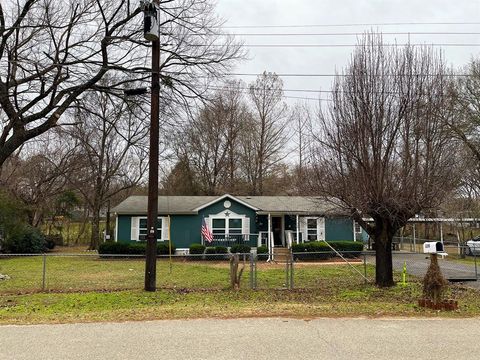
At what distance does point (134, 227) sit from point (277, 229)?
925 cm

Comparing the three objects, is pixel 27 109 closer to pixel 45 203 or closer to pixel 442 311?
pixel 442 311

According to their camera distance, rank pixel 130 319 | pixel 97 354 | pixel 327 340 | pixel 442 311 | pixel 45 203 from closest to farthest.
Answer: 1. pixel 97 354
2. pixel 327 340
3. pixel 130 319
4. pixel 442 311
5. pixel 45 203

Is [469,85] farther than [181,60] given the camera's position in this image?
Yes

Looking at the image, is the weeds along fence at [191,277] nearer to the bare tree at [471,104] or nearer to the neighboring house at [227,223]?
the neighboring house at [227,223]

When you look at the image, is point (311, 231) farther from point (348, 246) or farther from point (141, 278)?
point (141, 278)

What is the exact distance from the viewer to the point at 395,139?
34.0 feet

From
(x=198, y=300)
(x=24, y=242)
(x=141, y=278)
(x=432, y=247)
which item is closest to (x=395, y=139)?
(x=432, y=247)

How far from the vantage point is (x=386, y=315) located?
7.65 m

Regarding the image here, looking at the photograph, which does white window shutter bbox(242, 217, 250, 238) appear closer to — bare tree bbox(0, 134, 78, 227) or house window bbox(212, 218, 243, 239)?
house window bbox(212, 218, 243, 239)

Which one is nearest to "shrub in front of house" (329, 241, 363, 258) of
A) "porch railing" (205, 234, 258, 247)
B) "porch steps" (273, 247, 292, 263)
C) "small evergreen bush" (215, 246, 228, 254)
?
"porch steps" (273, 247, 292, 263)

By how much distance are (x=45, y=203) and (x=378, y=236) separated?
30.4 metres

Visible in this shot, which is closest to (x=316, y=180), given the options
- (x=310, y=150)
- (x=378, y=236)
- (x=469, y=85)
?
(x=310, y=150)

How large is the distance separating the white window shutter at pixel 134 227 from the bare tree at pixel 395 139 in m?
18.0

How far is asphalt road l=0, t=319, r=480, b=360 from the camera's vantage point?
545cm
